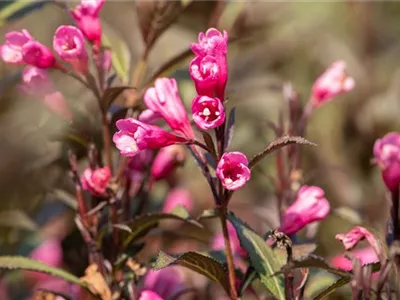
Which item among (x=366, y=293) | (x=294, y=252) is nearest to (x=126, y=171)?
(x=294, y=252)

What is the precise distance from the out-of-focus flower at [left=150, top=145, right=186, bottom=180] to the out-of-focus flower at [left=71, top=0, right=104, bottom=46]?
344 mm

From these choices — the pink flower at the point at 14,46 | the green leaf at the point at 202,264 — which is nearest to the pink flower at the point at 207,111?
the green leaf at the point at 202,264

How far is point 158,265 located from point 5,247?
0.96 metres

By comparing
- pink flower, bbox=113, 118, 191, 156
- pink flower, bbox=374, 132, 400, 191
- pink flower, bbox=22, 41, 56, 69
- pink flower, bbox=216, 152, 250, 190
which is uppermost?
pink flower, bbox=22, 41, 56, 69

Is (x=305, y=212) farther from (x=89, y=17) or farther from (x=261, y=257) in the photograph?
(x=89, y=17)

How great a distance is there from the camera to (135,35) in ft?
11.4

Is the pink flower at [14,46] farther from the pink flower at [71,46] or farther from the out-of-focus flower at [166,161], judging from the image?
the out-of-focus flower at [166,161]

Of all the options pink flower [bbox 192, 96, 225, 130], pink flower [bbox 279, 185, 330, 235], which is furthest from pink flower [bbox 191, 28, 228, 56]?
pink flower [bbox 279, 185, 330, 235]

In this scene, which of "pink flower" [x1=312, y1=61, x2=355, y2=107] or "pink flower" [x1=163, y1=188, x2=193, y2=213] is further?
"pink flower" [x1=163, y1=188, x2=193, y2=213]

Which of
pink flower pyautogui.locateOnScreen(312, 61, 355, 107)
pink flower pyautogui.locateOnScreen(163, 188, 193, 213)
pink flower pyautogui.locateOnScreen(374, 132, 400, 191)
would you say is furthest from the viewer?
pink flower pyautogui.locateOnScreen(163, 188, 193, 213)

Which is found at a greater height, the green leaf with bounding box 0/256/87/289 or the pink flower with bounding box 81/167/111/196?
the pink flower with bounding box 81/167/111/196

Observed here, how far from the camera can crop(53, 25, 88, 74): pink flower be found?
1534 mm

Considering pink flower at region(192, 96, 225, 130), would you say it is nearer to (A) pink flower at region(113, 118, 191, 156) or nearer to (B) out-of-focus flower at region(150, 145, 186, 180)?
(A) pink flower at region(113, 118, 191, 156)

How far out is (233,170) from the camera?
4.32ft
